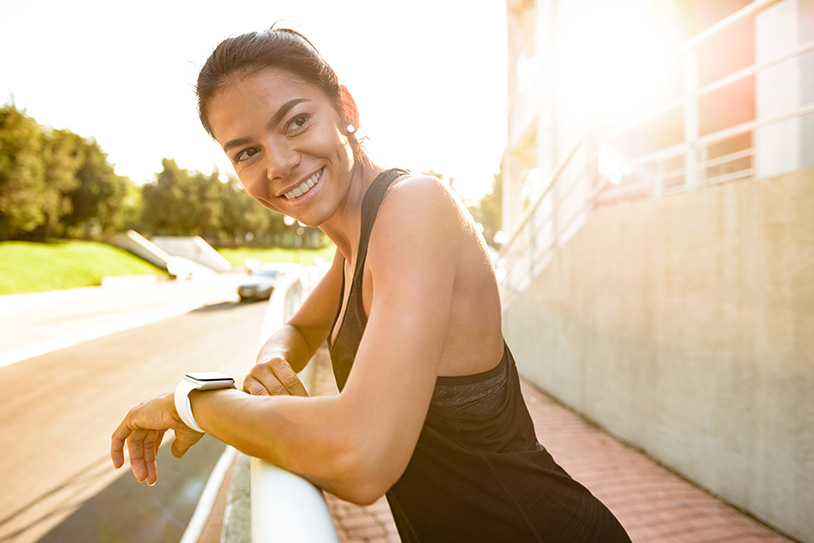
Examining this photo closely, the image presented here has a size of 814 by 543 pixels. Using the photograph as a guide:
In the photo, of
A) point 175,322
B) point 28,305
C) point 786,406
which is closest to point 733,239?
point 786,406

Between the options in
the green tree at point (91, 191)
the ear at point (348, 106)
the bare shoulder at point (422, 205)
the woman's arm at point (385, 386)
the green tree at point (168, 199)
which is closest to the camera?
the woman's arm at point (385, 386)

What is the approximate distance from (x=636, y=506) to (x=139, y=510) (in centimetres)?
369

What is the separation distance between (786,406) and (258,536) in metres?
3.43

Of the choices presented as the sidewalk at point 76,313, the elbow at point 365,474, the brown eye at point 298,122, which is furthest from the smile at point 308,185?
the sidewalk at point 76,313

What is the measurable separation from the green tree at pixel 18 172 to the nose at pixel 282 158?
29.8m

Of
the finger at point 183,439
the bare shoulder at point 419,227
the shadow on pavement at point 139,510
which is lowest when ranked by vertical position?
the shadow on pavement at point 139,510

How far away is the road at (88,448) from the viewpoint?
377 centimetres

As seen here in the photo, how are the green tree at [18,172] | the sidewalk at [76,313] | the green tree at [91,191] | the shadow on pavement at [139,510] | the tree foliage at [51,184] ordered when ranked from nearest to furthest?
the shadow on pavement at [139,510] < the sidewalk at [76,313] < the green tree at [18,172] < the tree foliage at [51,184] < the green tree at [91,191]

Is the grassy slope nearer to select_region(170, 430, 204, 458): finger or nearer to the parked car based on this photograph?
the parked car

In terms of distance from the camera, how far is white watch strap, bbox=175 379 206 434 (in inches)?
45.3

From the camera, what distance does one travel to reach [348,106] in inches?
53.5

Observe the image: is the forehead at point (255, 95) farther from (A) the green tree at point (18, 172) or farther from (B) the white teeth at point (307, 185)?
(A) the green tree at point (18, 172)

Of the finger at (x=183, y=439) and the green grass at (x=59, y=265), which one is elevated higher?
the green grass at (x=59, y=265)

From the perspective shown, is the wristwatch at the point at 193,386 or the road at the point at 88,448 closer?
the wristwatch at the point at 193,386
